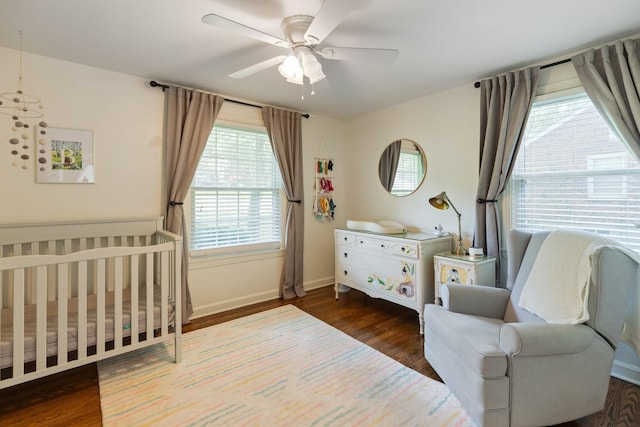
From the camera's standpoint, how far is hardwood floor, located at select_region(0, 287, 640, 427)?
5.34ft

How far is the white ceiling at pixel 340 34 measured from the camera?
1.67 metres

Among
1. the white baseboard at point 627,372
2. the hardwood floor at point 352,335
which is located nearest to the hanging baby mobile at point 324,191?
the hardwood floor at point 352,335

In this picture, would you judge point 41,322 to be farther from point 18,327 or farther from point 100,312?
point 100,312

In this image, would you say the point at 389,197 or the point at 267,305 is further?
the point at 389,197

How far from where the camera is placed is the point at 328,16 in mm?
1373

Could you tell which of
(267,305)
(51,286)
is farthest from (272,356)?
(51,286)

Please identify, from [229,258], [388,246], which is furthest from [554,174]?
[229,258]

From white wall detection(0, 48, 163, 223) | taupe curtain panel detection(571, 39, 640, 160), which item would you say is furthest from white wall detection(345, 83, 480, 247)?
white wall detection(0, 48, 163, 223)

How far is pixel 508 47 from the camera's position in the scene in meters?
2.13

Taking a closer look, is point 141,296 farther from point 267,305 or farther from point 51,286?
point 267,305

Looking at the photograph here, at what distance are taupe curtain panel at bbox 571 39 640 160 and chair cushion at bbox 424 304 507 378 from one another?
1.47 m

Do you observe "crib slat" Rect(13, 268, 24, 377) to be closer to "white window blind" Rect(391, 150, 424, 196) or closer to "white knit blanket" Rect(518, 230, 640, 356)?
"white knit blanket" Rect(518, 230, 640, 356)

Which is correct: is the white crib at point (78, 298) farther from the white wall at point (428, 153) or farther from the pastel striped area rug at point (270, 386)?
the white wall at point (428, 153)

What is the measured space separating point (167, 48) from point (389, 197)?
2.61 metres
